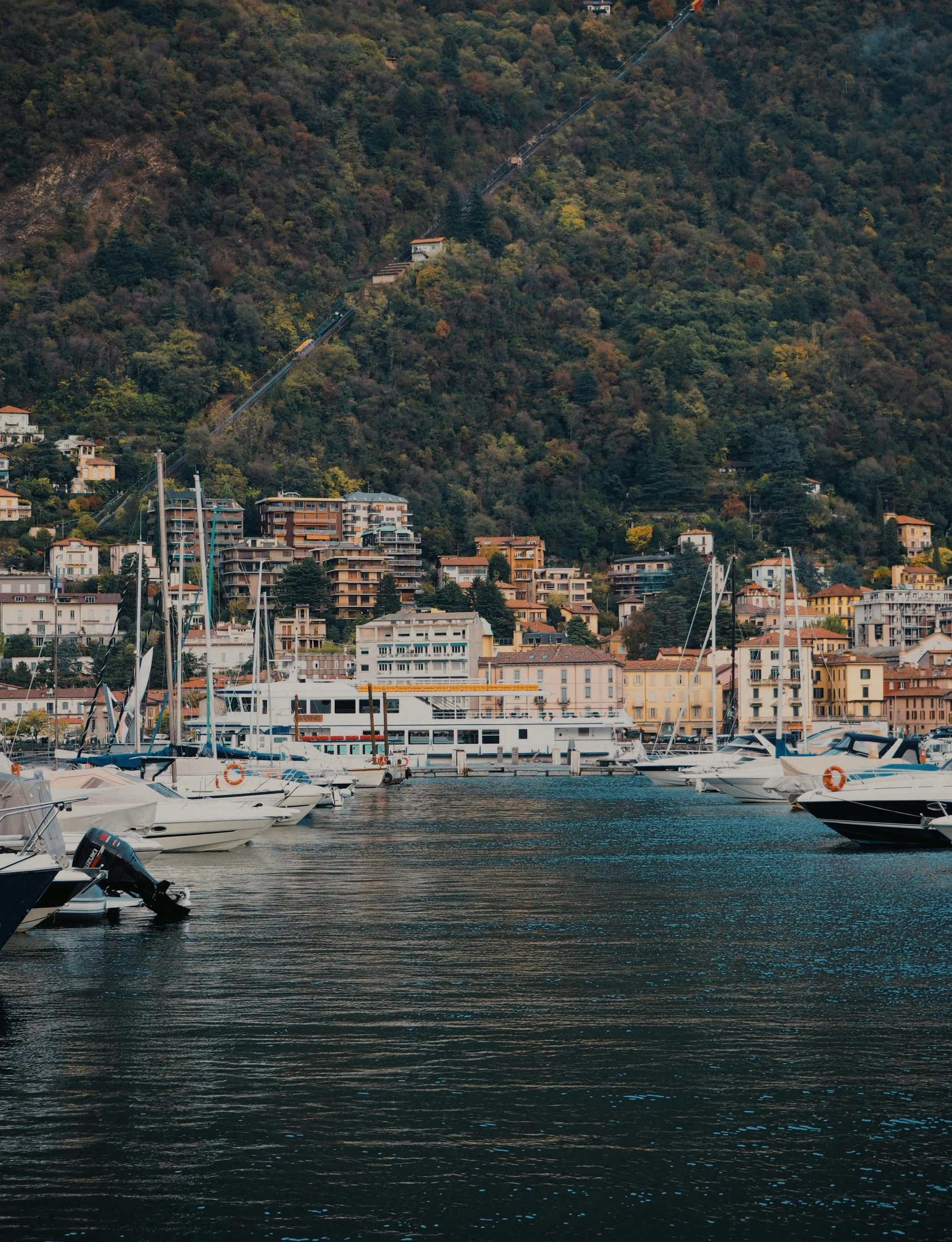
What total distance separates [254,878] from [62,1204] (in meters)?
20.8

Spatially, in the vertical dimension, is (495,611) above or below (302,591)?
below

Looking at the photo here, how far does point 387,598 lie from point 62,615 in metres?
28.6

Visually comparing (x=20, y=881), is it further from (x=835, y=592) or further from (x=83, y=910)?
(x=835, y=592)

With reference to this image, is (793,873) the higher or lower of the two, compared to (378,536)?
lower

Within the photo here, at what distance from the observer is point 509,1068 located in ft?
56.0

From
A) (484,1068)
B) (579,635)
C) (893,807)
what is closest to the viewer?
(484,1068)

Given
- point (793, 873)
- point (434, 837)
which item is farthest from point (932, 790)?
point (434, 837)

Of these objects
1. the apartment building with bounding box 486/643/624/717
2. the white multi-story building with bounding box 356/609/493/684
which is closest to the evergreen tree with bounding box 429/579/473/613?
the white multi-story building with bounding box 356/609/493/684

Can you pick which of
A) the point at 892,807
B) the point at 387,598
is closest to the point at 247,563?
the point at 387,598

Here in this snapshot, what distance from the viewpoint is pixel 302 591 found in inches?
6747

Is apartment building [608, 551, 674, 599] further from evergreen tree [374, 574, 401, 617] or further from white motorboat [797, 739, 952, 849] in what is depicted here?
white motorboat [797, 739, 952, 849]

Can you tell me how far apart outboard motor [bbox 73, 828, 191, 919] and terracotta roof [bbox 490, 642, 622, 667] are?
104 metres

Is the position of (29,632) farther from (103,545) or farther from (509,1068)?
(509,1068)

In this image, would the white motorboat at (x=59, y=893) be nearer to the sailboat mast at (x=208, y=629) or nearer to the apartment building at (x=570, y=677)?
the sailboat mast at (x=208, y=629)
